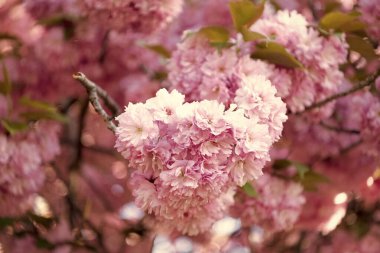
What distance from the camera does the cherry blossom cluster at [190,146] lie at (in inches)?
38.7

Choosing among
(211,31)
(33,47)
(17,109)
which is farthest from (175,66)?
(33,47)

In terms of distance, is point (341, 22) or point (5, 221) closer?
point (341, 22)

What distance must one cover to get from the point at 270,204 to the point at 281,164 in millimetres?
86

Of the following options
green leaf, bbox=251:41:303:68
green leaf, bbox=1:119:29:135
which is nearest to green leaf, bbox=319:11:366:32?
green leaf, bbox=251:41:303:68

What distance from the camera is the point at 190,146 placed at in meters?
0.98

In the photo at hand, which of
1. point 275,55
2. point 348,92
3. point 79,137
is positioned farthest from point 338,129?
point 79,137

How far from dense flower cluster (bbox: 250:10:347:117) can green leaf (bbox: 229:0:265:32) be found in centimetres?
6

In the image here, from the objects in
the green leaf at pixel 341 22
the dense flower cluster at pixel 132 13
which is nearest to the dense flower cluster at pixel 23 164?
the dense flower cluster at pixel 132 13

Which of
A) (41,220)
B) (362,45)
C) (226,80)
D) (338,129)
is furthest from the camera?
(41,220)

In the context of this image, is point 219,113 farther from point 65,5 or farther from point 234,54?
point 65,5

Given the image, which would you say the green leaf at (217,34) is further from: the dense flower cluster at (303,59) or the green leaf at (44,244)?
the green leaf at (44,244)

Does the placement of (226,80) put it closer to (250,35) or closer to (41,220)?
(250,35)

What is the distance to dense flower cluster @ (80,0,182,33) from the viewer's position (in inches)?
56.8

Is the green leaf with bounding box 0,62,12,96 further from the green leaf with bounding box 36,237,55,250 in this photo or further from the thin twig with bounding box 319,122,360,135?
the thin twig with bounding box 319,122,360,135
